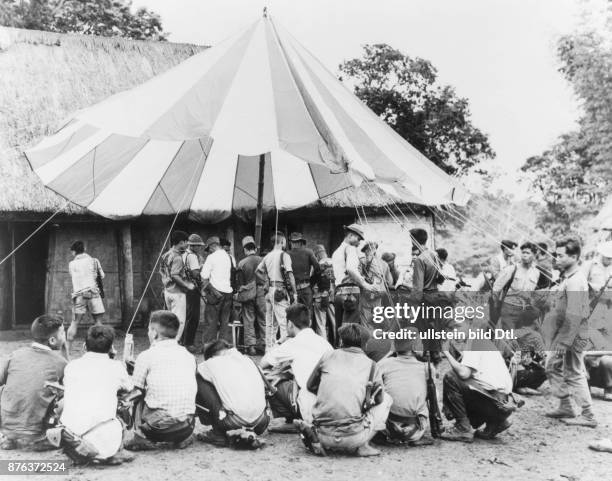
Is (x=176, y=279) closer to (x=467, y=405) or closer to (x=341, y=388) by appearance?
(x=341, y=388)

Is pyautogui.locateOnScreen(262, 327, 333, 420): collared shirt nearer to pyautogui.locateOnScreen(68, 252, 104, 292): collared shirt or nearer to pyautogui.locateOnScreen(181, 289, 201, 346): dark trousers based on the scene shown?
pyautogui.locateOnScreen(181, 289, 201, 346): dark trousers

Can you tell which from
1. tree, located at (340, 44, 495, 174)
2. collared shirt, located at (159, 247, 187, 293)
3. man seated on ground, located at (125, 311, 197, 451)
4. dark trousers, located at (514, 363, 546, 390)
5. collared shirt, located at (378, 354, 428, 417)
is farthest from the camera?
tree, located at (340, 44, 495, 174)

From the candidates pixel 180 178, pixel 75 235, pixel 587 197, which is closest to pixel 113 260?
pixel 75 235

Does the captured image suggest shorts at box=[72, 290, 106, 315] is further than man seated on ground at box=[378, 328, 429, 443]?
Yes

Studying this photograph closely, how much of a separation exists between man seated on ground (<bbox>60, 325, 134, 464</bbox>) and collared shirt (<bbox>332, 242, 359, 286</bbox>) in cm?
391

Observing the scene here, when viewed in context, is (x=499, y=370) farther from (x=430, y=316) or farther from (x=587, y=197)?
(x=587, y=197)

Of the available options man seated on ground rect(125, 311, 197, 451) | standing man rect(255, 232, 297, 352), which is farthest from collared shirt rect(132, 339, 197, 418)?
standing man rect(255, 232, 297, 352)

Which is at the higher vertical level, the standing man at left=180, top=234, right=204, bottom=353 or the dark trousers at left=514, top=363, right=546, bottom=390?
the standing man at left=180, top=234, right=204, bottom=353

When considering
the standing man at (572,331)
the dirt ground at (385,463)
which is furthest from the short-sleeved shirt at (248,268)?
the standing man at (572,331)

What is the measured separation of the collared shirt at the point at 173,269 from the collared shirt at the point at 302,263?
1447 mm

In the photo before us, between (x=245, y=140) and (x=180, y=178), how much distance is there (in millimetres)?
2936

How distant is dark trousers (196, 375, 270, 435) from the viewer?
4699 mm

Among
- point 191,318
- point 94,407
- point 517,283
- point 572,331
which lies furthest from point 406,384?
point 191,318

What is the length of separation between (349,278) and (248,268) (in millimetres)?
1463
